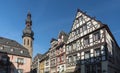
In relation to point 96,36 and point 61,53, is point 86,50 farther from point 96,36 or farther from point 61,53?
point 61,53

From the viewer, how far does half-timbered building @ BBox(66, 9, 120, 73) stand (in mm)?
29500

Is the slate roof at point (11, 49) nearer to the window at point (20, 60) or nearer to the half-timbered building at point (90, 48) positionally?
the window at point (20, 60)

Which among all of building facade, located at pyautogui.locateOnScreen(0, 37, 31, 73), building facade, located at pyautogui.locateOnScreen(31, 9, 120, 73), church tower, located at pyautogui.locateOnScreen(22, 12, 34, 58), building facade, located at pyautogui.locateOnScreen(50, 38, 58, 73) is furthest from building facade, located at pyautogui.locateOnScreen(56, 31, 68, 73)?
church tower, located at pyautogui.locateOnScreen(22, 12, 34, 58)

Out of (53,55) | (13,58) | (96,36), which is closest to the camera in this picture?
(96,36)

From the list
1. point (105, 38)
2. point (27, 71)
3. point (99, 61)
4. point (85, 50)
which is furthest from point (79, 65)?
point (27, 71)

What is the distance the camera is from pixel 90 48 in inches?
1259

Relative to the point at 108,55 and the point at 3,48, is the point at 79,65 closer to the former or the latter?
the point at 108,55

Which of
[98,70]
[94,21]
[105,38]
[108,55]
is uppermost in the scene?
[94,21]

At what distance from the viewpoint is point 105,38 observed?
29.7 metres

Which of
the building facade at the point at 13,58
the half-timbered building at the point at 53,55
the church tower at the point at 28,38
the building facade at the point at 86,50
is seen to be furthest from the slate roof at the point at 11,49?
the church tower at the point at 28,38

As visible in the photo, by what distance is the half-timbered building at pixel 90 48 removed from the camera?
29.5 m

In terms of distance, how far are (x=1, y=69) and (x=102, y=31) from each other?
2522 centimetres

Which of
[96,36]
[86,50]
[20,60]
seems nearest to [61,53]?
[86,50]

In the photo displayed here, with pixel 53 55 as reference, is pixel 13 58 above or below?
below
